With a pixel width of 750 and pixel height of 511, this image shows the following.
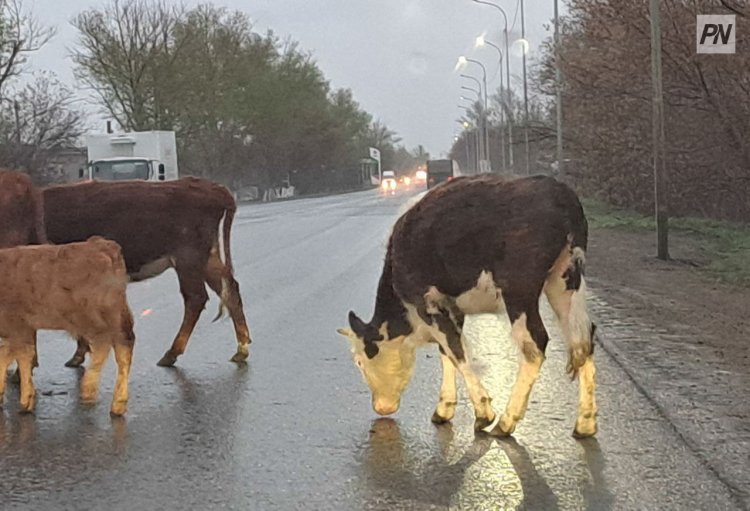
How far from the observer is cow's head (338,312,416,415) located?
698 centimetres

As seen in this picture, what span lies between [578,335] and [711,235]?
17229mm

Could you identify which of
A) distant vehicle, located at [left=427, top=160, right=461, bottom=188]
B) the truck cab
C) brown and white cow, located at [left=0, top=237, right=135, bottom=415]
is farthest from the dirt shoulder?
distant vehicle, located at [left=427, top=160, right=461, bottom=188]

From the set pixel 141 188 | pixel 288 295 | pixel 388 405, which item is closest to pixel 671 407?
pixel 388 405

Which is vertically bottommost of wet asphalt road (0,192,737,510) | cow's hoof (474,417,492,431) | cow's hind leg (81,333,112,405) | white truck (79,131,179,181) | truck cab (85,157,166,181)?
wet asphalt road (0,192,737,510)

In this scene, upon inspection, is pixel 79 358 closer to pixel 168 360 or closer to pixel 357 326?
pixel 168 360

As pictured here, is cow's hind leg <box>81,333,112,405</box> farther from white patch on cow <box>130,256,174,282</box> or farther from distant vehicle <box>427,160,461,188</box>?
distant vehicle <box>427,160,461,188</box>

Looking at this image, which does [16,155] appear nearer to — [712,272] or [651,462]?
[712,272]

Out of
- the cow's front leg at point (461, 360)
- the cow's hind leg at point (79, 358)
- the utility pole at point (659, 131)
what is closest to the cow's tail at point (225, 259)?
the cow's hind leg at point (79, 358)

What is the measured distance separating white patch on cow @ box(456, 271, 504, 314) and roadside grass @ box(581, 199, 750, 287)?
28.9 ft

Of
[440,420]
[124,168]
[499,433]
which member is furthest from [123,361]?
[124,168]

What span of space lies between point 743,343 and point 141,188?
18.1 feet

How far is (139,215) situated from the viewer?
9.08 m

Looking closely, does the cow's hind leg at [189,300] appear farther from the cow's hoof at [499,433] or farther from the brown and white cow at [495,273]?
the cow's hoof at [499,433]

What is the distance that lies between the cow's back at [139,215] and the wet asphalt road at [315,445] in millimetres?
1033
